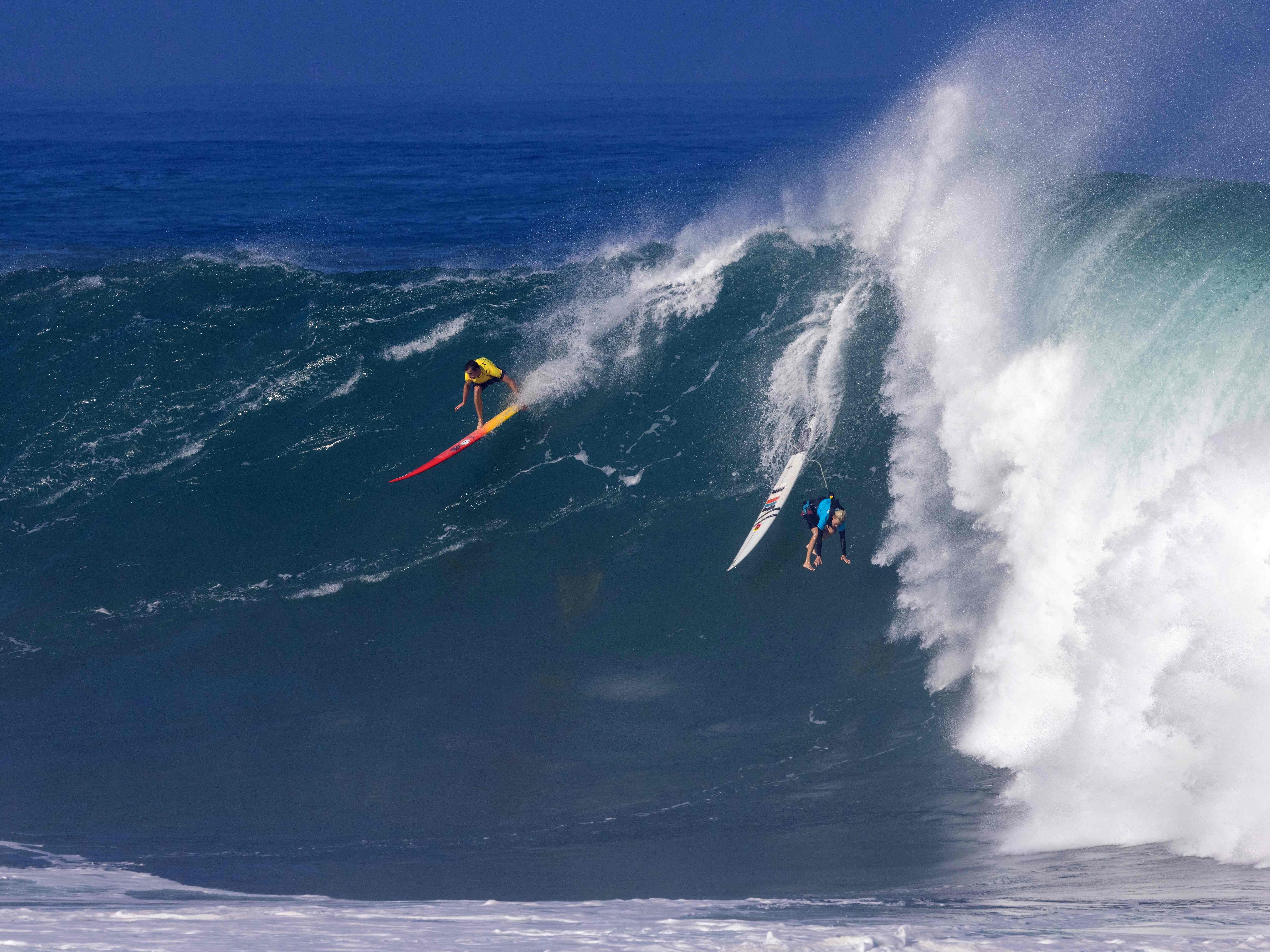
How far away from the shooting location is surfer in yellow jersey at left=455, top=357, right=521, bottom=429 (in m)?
13.5

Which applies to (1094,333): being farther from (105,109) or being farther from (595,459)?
(105,109)

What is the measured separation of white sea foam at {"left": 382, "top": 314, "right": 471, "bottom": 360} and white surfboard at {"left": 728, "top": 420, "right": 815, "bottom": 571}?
20.0 ft

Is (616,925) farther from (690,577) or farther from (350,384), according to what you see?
(350,384)

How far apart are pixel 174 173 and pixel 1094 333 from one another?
102ft

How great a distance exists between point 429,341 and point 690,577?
6.61 metres

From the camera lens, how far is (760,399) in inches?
545

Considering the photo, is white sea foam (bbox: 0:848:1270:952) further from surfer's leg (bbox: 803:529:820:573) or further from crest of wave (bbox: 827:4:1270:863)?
surfer's leg (bbox: 803:529:820:573)

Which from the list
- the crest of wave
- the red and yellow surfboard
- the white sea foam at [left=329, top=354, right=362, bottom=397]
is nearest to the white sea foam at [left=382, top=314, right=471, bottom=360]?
the white sea foam at [left=329, top=354, right=362, bottom=397]

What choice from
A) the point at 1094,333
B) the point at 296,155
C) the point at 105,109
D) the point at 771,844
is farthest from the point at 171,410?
the point at 105,109

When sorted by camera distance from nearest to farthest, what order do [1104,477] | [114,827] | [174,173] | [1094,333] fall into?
[114,827] < [1104,477] < [1094,333] < [174,173]

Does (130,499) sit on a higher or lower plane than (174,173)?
lower

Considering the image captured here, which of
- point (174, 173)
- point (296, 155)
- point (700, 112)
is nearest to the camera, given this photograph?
→ point (174, 173)

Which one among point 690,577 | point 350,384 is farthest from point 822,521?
point 350,384

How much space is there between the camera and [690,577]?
38.0 ft
